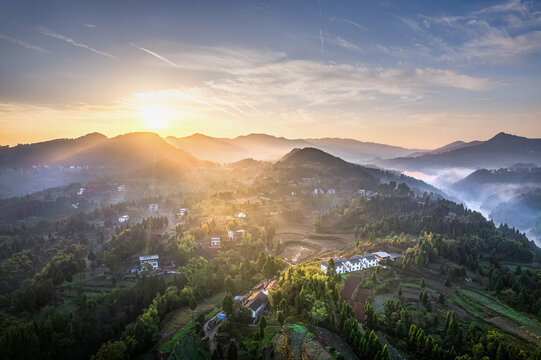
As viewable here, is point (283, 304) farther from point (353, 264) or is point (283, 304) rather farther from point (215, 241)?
point (215, 241)

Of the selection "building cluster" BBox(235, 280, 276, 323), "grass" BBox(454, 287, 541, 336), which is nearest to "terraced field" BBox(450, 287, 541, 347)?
"grass" BBox(454, 287, 541, 336)

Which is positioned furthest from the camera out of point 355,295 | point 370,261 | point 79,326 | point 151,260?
point 151,260

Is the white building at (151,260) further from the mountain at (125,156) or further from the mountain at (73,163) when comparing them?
the mountain at (125,156)

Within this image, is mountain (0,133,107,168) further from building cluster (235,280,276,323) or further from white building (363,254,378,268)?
white building (363,254,378,268)

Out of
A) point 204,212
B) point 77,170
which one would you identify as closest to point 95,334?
point 204,212

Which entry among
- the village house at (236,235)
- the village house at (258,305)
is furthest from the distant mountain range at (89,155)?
the village house at (258,305)

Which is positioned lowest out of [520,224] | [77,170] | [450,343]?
[520,224]

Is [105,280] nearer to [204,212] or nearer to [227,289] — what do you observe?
[227,289]

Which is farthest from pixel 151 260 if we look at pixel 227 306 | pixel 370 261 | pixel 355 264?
pixel 370 261
